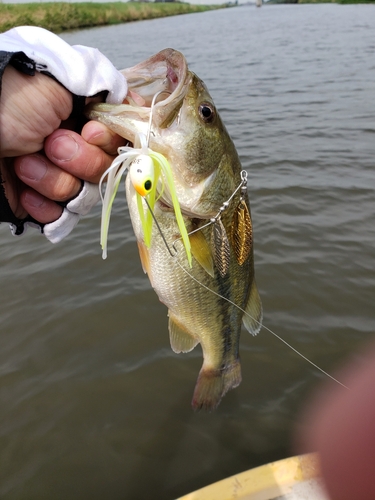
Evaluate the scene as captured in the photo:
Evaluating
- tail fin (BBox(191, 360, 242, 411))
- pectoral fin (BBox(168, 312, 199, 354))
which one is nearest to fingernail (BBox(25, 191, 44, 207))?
pectoral fin (BBox(168, 312, 199, 354))

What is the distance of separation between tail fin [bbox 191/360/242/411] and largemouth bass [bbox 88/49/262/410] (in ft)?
1.15

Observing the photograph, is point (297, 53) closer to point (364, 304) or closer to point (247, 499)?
point (364, 304)

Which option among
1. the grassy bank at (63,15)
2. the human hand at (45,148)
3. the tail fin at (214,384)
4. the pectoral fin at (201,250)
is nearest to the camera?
the human hand at (45,148)

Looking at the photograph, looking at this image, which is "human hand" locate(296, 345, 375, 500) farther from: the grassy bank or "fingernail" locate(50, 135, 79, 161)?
the grassy bank

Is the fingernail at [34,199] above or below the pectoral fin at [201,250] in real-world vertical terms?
→ above

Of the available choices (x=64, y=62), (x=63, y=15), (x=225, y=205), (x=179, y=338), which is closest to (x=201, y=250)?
(x=225, y=205)

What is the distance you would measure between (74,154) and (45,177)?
0.17 metres

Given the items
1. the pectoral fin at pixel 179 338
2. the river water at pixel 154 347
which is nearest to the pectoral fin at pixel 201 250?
the pectoral fin at pixel 179 338

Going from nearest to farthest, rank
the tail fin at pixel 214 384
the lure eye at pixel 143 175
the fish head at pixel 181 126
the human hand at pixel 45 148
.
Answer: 1. the lure eye at pixel 143 175
2. the human hand at pixel 45 148
3. the fish head at pixel 181 126
4. the tail fin at pixel 214 384

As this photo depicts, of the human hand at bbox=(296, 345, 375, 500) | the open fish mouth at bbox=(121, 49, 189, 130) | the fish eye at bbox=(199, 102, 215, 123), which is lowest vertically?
the human hand at bbox=(296, 345, 375, 500)

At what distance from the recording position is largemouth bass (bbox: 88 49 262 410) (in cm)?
155

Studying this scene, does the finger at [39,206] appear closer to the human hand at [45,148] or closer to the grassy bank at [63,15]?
the human hand at [45,148]

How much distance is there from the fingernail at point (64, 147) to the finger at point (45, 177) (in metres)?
0.08

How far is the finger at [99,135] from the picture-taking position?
1.53 meters
